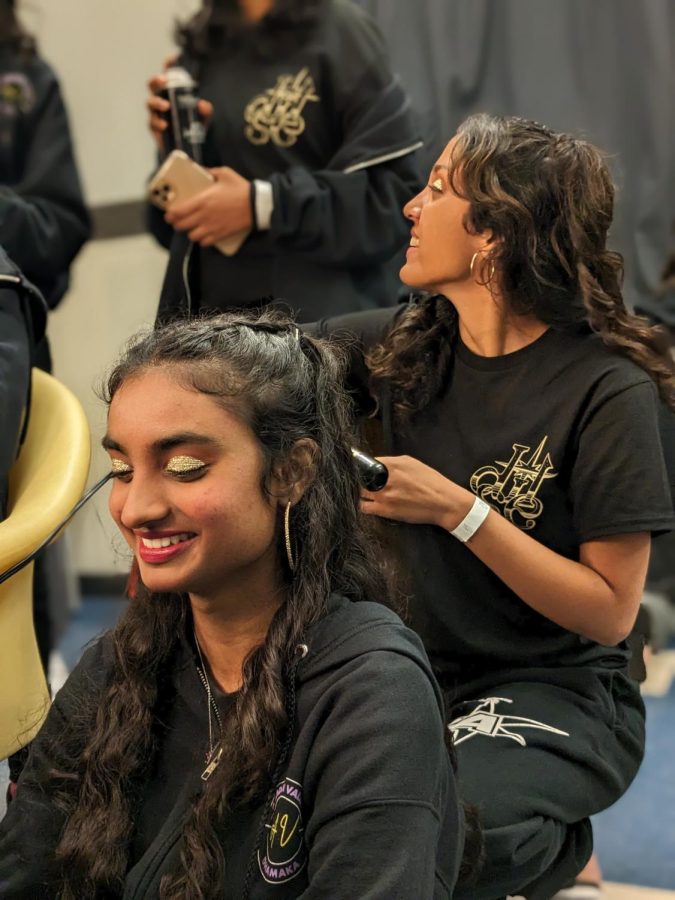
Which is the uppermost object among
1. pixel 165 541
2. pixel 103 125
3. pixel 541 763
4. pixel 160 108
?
pixel 160 108

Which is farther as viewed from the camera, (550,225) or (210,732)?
(550,225)

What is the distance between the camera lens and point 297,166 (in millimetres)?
1763

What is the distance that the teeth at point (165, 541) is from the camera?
1.00 metres

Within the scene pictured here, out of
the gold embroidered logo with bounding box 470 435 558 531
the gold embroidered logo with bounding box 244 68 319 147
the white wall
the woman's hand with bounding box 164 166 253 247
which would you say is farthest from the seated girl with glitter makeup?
the white wall

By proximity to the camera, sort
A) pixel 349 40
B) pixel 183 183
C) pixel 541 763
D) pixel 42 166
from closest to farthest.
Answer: pixel 541 763
pixel 183 183
pixel 349 40
pixel 42 166

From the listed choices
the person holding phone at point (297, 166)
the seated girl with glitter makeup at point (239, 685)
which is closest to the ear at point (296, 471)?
the seated girl with glitter makeup at point (239, 685)

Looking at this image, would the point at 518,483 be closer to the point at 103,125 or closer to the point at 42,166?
the point at 42,166

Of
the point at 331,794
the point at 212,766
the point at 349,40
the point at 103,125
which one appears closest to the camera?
the point at 331,794

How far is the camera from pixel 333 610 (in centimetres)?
104

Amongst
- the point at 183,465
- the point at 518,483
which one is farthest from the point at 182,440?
the point at 518,483

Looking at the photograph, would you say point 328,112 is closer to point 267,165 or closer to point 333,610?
point 267,165

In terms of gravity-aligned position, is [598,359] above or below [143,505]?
below

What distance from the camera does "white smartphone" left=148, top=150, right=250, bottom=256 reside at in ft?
5.48

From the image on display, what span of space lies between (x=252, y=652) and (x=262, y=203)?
0.87 metres
